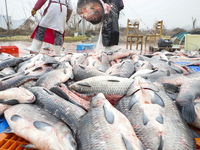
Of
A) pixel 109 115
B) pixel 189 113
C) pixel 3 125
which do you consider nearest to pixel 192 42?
pixel 189 113

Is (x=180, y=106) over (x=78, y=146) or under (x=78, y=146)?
over

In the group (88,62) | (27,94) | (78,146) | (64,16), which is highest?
(64,16)

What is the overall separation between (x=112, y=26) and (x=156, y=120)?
15.9 ft

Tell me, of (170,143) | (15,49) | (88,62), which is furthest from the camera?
(15,49)

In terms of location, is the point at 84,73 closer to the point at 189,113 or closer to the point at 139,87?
the point at 139,87

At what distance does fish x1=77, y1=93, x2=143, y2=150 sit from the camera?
1074mm

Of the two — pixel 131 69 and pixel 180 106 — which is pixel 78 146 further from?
pixel 131 69

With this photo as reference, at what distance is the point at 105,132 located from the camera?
3.79ft

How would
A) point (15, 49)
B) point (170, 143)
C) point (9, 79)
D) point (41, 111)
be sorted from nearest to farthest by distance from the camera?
point (170, 143)
point (41, 111)
point (9, 79)
point (15, 49)

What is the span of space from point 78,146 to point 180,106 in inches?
45.9

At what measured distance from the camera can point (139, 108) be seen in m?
1.44

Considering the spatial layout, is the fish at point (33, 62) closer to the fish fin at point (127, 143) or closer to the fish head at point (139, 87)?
the fish head at point (139, 87)

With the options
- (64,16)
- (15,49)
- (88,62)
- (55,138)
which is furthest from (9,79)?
(15,49)

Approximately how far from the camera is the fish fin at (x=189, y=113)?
1472mm
